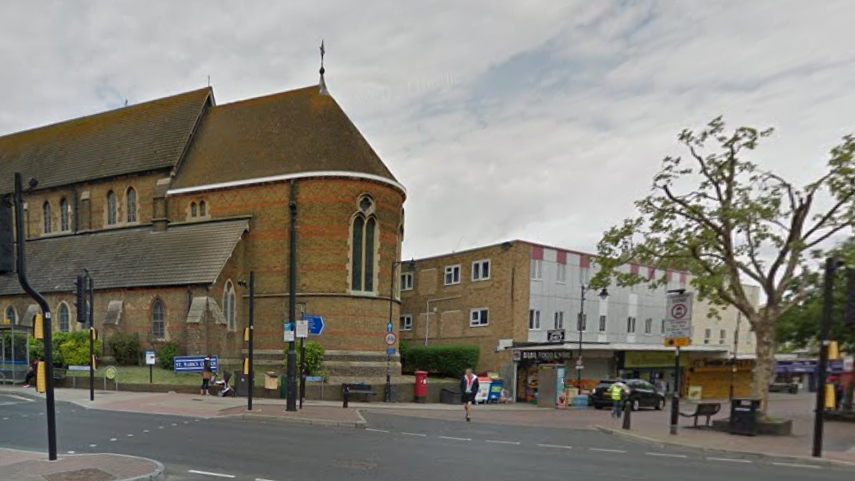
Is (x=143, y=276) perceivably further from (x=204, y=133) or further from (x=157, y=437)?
(x=157, y=437)

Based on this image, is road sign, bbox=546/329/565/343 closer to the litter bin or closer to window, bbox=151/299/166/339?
the litter bin

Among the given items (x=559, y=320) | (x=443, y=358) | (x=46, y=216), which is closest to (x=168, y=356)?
(x=443, y=358)

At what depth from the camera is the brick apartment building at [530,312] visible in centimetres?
3412

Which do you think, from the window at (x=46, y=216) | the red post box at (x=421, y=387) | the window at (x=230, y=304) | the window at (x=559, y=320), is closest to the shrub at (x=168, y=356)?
the window at (x=230, y=304)

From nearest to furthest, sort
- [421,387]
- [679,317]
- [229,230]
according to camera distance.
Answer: [679,317]
[421,387]
[229,230]

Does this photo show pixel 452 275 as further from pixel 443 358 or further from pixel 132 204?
pixel 132 204

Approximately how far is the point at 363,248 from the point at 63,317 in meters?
18.5

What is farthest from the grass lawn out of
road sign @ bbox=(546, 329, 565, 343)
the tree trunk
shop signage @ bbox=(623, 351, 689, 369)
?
shop signage @ bbox=(623, 351, 689, 369)

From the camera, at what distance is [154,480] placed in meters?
7.97

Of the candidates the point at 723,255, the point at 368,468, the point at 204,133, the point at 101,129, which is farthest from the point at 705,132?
the point at 101,129

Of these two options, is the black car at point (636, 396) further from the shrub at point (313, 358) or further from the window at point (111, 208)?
the window at point (111, 208)

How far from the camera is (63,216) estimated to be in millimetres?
40062

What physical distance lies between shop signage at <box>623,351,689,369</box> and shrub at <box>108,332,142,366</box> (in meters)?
29.7

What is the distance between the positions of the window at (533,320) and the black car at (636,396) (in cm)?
630
